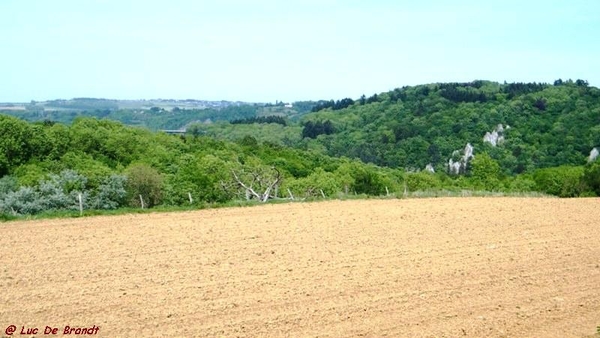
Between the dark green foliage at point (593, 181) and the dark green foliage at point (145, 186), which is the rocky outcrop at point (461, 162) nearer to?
the dark green foliage at point (593, 181)

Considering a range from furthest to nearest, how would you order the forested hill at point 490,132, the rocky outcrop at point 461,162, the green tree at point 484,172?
Result: the rocky outcrop at point 461,162 → the forested hill at point 490,132 → the green tree at point 484,172

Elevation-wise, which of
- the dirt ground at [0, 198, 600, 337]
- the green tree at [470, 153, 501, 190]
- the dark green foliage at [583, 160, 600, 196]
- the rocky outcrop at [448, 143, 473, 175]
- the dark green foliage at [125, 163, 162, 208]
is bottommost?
the rocky outcrop at [448, 143, 473, 175]

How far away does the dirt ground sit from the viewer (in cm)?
1427

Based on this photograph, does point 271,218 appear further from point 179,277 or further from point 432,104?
point 432,104

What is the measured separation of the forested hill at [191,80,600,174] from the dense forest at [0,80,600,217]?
37 centimetres

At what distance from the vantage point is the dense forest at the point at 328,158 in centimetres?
3941

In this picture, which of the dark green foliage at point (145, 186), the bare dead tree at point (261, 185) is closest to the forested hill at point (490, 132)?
the dark green foliage at point (145, 186)

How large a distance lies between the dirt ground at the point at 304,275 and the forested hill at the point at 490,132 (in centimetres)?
11869

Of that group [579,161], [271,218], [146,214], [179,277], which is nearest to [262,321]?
[179,277]

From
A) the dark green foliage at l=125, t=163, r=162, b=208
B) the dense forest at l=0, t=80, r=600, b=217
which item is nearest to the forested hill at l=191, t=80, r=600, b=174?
the dense forest at l=0, t=80, r=600, b=217

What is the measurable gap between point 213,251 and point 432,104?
17994 cm

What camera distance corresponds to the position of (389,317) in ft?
48.4

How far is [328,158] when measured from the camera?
124375 mm

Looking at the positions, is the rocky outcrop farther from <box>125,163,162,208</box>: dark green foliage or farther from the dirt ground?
the dirt ground
